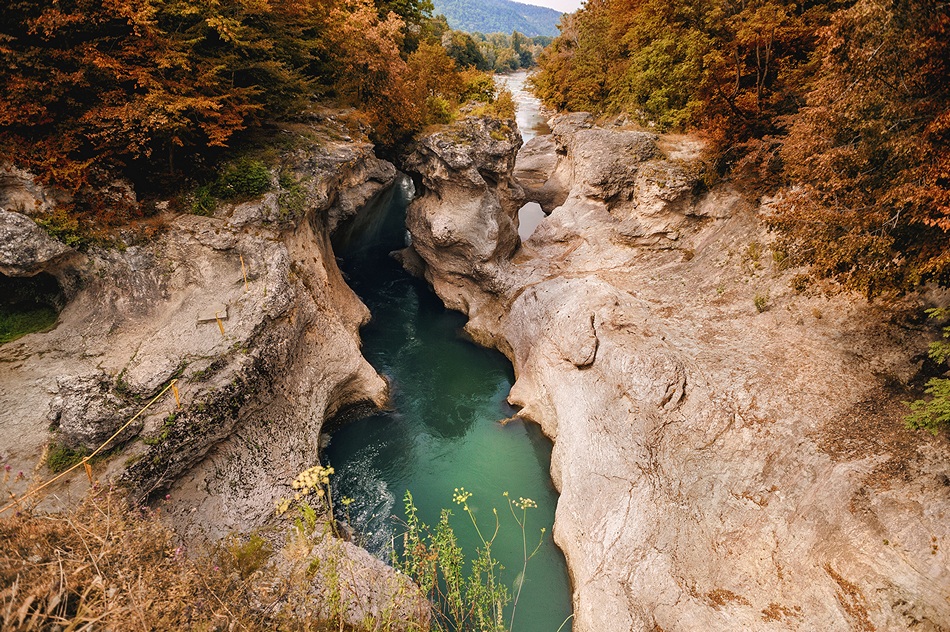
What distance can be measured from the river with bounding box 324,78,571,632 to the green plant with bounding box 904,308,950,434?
792cm

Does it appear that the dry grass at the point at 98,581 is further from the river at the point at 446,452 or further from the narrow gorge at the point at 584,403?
the river at the point at 446,452

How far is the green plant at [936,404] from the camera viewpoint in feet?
21.6

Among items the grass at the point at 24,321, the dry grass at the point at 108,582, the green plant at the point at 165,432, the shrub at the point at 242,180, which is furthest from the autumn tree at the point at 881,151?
the grass at the point at 24,321

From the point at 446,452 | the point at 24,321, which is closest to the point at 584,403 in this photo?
the point at 446,452

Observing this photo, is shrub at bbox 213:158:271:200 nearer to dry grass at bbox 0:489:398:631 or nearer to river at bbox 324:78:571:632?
river at bbox 324:78:571:632

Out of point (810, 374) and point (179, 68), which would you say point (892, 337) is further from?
point (179, 68)

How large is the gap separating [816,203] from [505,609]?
1099cm

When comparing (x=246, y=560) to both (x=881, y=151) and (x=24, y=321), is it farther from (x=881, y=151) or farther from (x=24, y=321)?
(x=881, y=151)

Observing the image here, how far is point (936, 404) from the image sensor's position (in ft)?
21.9

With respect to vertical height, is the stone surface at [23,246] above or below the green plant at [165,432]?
above

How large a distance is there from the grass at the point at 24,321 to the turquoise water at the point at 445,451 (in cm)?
795

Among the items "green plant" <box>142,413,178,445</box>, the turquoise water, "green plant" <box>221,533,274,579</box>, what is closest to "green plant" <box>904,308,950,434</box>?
the turquoise water

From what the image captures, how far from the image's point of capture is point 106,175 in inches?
418

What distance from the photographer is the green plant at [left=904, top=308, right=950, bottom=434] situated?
660 centimetres
